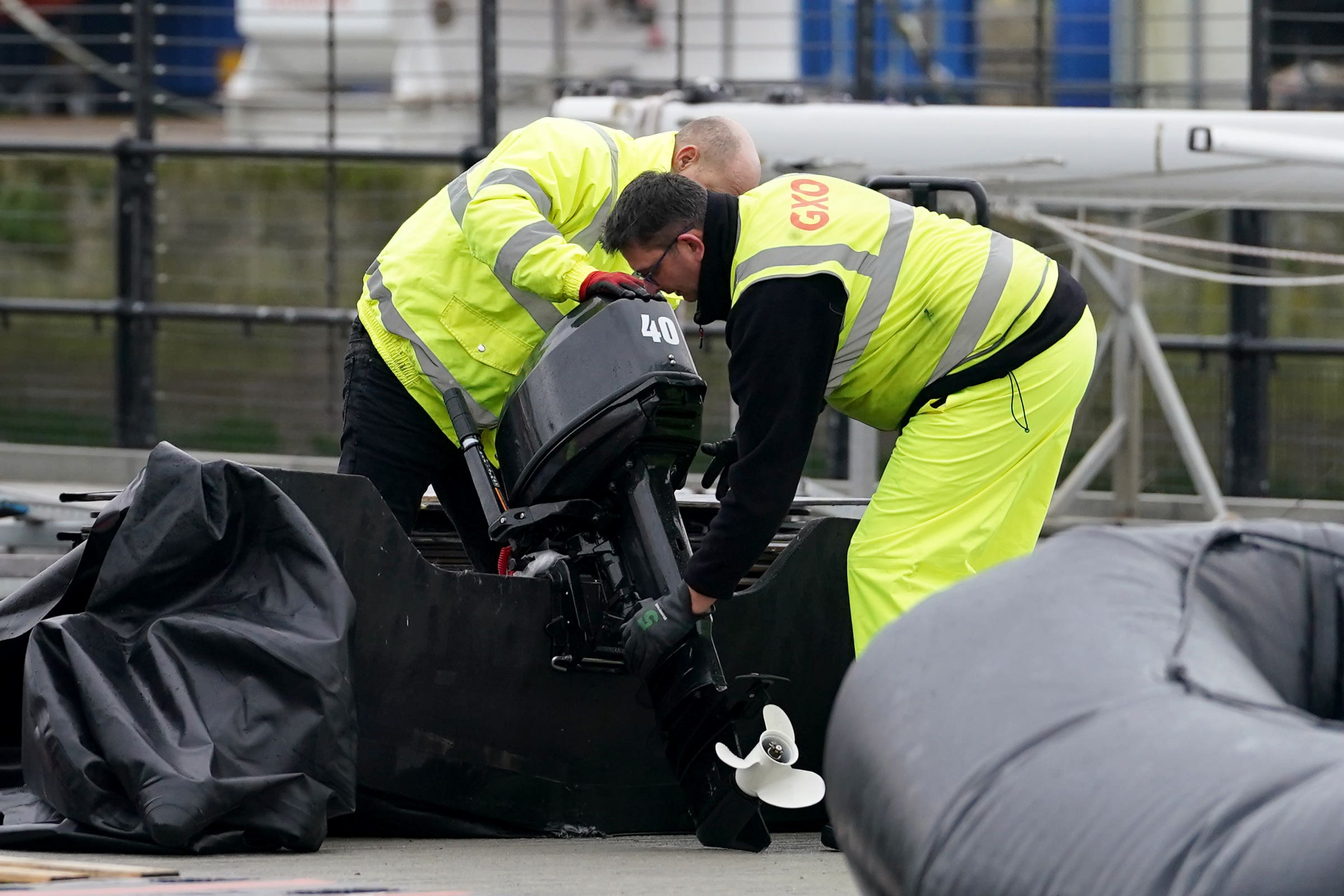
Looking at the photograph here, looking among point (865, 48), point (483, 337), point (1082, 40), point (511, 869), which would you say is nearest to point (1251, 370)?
point (865, 48)

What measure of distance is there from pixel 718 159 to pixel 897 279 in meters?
0.69

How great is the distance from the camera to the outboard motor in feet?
11.5

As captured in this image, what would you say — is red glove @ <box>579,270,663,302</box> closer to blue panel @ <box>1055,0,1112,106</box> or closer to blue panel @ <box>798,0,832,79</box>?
blue panel @ <box>798,0,832,79</box>

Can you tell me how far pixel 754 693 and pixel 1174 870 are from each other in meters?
1.87

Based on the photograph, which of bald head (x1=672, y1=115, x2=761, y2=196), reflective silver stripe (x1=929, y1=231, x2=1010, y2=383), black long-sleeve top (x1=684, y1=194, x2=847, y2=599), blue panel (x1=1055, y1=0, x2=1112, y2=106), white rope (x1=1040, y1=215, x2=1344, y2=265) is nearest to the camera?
black long-sleeve top (x1=684, y1=194, x2=847, y2=599)

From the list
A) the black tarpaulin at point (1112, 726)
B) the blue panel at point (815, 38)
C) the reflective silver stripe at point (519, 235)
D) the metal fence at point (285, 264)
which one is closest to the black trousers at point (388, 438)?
the reflective silver stripe at point (519, 235)

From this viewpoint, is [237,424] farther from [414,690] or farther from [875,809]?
[875,809]

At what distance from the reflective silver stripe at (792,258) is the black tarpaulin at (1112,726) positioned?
36.6 inches

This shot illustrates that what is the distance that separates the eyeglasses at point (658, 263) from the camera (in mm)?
3408

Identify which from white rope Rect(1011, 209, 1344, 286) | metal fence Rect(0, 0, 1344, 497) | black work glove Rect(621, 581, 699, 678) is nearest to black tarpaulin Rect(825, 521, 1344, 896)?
black work glove Rect(621, 581, 699, 678)

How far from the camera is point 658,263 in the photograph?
3463 millimetres

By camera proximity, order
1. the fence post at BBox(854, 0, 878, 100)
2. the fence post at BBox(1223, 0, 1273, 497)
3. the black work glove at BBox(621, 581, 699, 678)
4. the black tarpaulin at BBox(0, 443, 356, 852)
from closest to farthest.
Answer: the black tarpaulin at BBox(0, 443, 356, 852), the black work glove at BBox(621, 581, 699, 678), the fence post at BBox(1223, 0, 1273, 497), the fence post at BBox(854, 0, 878, 100)

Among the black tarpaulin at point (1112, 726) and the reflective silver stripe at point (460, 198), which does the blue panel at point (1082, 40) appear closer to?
the reflective silver stripe at point (460, 198)

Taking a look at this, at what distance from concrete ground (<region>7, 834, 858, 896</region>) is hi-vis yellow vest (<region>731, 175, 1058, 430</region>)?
0.97m
